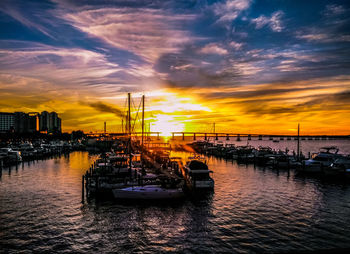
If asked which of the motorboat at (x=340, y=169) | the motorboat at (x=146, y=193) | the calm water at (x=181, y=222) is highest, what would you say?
the motorboat at (x=340, y=169)

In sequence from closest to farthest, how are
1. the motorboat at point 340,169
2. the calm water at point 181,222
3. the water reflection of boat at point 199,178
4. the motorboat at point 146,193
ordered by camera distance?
the calm water at point 181,222, the motorboat at point 146,193, the water reflection of boat at point 199,178, the motorboat at point 340,169

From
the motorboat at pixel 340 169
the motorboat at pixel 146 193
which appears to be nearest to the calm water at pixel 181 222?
the motorboat at pixel 146 193

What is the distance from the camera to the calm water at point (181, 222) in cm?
1936

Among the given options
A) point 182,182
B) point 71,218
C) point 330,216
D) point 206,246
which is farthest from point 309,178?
point 71,218

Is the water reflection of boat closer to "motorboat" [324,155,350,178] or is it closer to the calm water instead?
the calm water

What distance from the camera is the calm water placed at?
19359 millimetres

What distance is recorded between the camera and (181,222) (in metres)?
24.3

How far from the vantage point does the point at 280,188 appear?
127 feet

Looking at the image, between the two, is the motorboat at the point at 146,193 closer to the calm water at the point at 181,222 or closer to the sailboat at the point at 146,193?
the sailboat at the point at 146,193

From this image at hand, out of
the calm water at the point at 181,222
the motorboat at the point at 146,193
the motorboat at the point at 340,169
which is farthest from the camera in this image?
the motorboat at the point at 340,169

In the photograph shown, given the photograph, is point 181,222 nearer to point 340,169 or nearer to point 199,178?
point 199,178

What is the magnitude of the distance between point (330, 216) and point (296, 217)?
12.7ft

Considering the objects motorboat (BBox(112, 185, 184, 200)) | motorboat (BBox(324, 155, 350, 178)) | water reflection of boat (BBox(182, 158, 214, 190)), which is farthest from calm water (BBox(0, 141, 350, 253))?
motorboat (BBox(324, 155, 350, 178))

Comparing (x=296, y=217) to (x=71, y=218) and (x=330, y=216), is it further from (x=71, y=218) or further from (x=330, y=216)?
(x=71, y=218)
